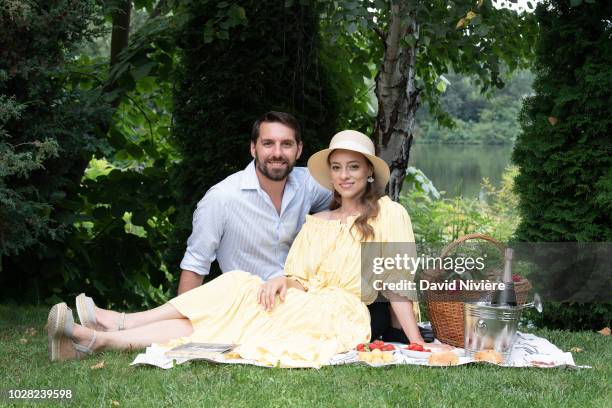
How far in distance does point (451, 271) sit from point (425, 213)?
200 inches

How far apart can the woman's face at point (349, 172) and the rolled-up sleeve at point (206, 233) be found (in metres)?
0.69

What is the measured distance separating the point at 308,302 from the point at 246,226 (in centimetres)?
75

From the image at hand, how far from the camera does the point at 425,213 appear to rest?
9.20 meters

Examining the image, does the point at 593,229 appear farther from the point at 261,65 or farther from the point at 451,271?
the point at 261,65

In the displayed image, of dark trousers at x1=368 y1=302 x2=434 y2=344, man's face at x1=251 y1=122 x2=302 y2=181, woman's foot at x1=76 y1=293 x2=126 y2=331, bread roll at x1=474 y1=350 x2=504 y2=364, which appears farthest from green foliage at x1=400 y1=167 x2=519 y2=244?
woman's foot at x1=76 y1=293 x2=126 y2=331

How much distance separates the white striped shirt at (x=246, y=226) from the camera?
175 inches

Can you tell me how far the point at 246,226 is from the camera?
14.7 ft

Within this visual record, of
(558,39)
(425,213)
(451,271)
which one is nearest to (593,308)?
(451,271)

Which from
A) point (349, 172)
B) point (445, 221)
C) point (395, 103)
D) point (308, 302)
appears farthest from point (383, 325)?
point (445, 221)

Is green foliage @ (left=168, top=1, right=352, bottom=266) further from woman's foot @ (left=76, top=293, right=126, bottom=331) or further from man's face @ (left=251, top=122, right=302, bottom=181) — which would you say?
woman's foot @ (left=76, top=293, right=126, bottom=331)

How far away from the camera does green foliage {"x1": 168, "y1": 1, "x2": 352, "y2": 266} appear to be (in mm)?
5480

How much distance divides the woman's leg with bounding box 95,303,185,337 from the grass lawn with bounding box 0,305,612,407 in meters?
0.21

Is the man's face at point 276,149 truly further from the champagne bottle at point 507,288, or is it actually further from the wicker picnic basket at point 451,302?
the champagne bottle at point 507,288

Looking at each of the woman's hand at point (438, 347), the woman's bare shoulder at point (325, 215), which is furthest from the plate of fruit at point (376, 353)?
the woman's bare shoulder at point (325, 215)
